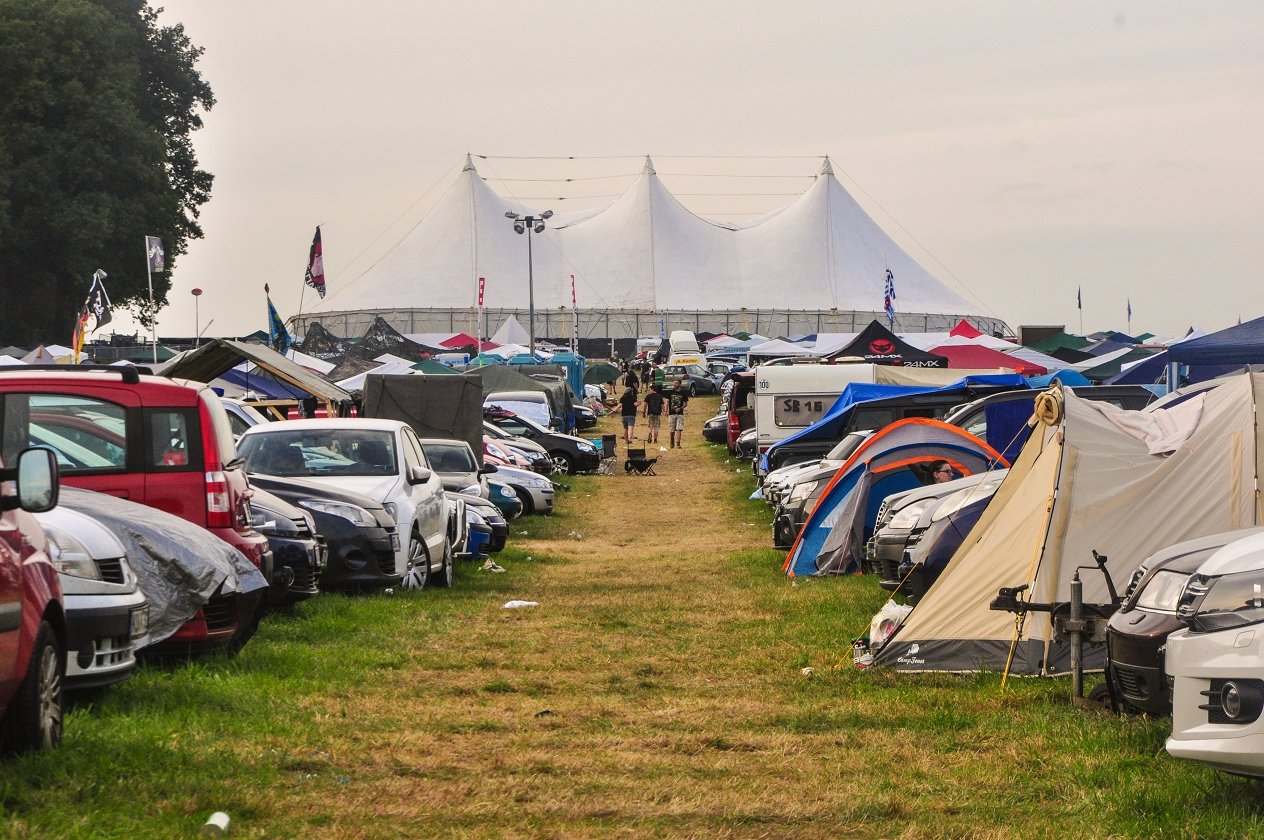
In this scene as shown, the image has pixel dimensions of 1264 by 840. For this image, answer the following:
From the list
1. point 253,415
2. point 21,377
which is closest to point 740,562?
point 253,415

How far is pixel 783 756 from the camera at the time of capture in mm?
7707

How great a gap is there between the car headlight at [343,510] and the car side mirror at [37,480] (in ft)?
25.2

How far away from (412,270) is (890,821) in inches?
3546

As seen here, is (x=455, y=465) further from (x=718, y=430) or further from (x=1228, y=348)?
(x=718, y=430)

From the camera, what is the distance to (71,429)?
9.98m

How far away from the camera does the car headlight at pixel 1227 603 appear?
6.25 m

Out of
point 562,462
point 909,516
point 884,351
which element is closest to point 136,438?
point 909,516

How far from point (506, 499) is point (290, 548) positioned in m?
14.0

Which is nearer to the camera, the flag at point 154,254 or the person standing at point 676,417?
the flag at point 154,254

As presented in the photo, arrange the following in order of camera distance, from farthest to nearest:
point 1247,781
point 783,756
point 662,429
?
1. point 662,429
2. point 783,756
3. point 1247,781

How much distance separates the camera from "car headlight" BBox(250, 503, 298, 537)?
40.1 ft

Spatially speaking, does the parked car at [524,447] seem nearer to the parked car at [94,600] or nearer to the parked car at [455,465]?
the parked car at [455,465]

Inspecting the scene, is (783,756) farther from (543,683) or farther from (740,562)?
(740,562)

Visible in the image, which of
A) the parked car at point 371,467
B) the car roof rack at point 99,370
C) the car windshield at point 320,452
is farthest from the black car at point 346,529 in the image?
the car roof rack at point 99,370
